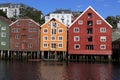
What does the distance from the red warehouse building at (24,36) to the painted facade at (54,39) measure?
2161 millimetres

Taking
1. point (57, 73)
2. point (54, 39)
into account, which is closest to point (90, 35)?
point (54, 39)

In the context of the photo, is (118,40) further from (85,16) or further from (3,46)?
(3,46)

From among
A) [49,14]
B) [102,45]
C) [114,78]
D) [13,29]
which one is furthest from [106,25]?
[49,14]

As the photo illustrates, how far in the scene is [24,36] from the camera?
378 feet

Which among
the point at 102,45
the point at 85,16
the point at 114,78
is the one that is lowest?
the point at 114,78

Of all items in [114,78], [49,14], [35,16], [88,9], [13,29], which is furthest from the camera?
[35,16]

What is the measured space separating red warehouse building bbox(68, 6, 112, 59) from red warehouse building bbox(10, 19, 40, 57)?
11806mm

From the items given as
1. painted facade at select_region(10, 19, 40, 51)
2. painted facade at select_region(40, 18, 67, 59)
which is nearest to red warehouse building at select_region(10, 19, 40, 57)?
painted facade at select_region(10, 19, 40, 51)

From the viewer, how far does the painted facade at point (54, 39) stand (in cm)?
11188

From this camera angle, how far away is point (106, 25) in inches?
4227

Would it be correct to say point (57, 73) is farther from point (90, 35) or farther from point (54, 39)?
point (54, 39)

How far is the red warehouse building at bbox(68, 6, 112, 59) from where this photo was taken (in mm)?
107375

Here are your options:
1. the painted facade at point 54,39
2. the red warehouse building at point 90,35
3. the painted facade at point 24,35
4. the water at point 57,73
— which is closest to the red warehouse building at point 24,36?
the painted facade at point 24,35

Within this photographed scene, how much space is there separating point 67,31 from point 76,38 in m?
4.40
